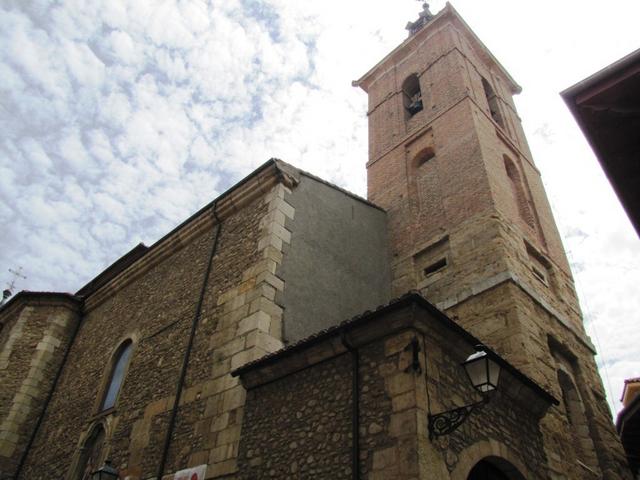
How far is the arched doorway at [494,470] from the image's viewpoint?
5.46 meters

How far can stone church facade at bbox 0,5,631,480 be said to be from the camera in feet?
17.2

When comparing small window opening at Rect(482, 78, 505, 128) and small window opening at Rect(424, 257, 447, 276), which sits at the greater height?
small window opening at Rect(482, 78, 505, 128)

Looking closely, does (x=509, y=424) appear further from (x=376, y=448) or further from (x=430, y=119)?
(x=430, y=119)

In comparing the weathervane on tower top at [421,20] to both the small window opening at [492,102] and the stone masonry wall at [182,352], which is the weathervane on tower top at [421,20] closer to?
the small window opening at [492,102]

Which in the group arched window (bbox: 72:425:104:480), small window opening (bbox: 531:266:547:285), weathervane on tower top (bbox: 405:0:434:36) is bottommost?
arched window (bbox: 72:425:104:480)

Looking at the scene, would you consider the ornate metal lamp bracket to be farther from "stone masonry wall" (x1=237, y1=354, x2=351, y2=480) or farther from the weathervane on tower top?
the weathervane on tower top

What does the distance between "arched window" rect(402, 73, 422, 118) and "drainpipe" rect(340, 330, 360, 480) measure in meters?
10.7

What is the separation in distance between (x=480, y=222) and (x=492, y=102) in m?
6.88

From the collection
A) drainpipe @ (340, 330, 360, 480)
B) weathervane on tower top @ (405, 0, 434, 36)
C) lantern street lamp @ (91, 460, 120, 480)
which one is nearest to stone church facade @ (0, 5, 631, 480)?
drainpipe @ (340, 330, 360, 480)

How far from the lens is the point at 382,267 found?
35.1 ft

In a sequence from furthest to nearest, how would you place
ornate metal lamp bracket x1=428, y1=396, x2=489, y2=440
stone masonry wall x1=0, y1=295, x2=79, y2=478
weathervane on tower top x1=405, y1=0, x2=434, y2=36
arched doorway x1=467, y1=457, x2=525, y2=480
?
weathervane on tower top x1=405, y1=0, x2=434, y2=36 → stone masonry wall x1=0, y1=295, x2=79, y2=478 → arched doorway x1=467, y1=457, x2=525, y2=480 → ornate metal lamp bracket x1=428, y1=396, x2=489, y2=440

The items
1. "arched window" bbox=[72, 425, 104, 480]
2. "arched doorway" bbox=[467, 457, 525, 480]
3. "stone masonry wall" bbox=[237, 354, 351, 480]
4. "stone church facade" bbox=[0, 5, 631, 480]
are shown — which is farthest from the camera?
"arched window" bbox=[72, 425, 104, 480]

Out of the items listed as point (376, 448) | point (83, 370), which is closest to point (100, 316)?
point (83, 370)

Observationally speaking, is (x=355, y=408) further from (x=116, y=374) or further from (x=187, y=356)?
(x=116, y=374)
